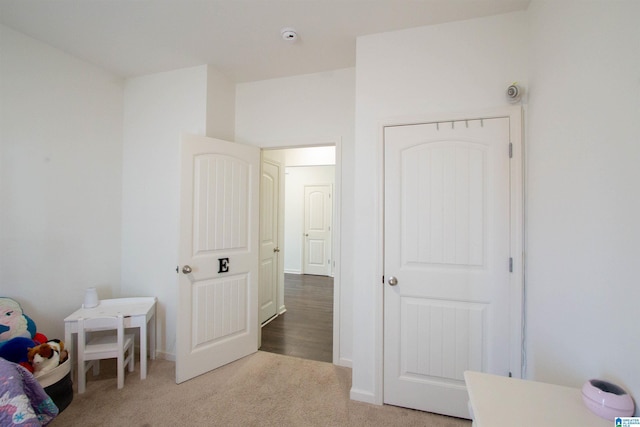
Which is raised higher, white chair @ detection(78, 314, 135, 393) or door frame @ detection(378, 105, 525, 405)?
door frame @ detection(378, 105, 525, 405)

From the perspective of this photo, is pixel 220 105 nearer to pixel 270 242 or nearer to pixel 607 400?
pixel 270 242

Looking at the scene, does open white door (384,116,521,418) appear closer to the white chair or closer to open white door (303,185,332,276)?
the white chair

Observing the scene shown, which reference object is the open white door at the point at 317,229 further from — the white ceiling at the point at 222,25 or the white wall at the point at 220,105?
the white ceiling at the point at 222,25

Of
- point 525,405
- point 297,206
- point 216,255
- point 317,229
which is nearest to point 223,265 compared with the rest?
point 216,255

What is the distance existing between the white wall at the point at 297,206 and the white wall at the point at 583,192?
474cm

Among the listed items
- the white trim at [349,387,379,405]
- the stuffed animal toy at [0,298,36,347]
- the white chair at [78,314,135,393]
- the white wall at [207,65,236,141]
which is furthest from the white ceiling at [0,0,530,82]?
the white trim at [349,387,379,405]

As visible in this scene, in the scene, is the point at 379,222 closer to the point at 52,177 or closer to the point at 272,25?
the point at 272,25

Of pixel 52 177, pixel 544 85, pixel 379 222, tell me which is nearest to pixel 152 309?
pixel 52 177

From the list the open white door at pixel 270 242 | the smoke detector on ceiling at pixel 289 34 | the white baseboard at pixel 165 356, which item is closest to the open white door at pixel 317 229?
the open white door at pixel 270 242

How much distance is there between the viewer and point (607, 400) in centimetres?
84

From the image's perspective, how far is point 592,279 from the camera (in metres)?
1.09

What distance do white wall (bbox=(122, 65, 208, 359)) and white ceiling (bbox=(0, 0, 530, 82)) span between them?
0.84 feet

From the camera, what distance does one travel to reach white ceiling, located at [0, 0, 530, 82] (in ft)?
5.62

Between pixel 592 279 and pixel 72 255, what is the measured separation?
3.58 metres
